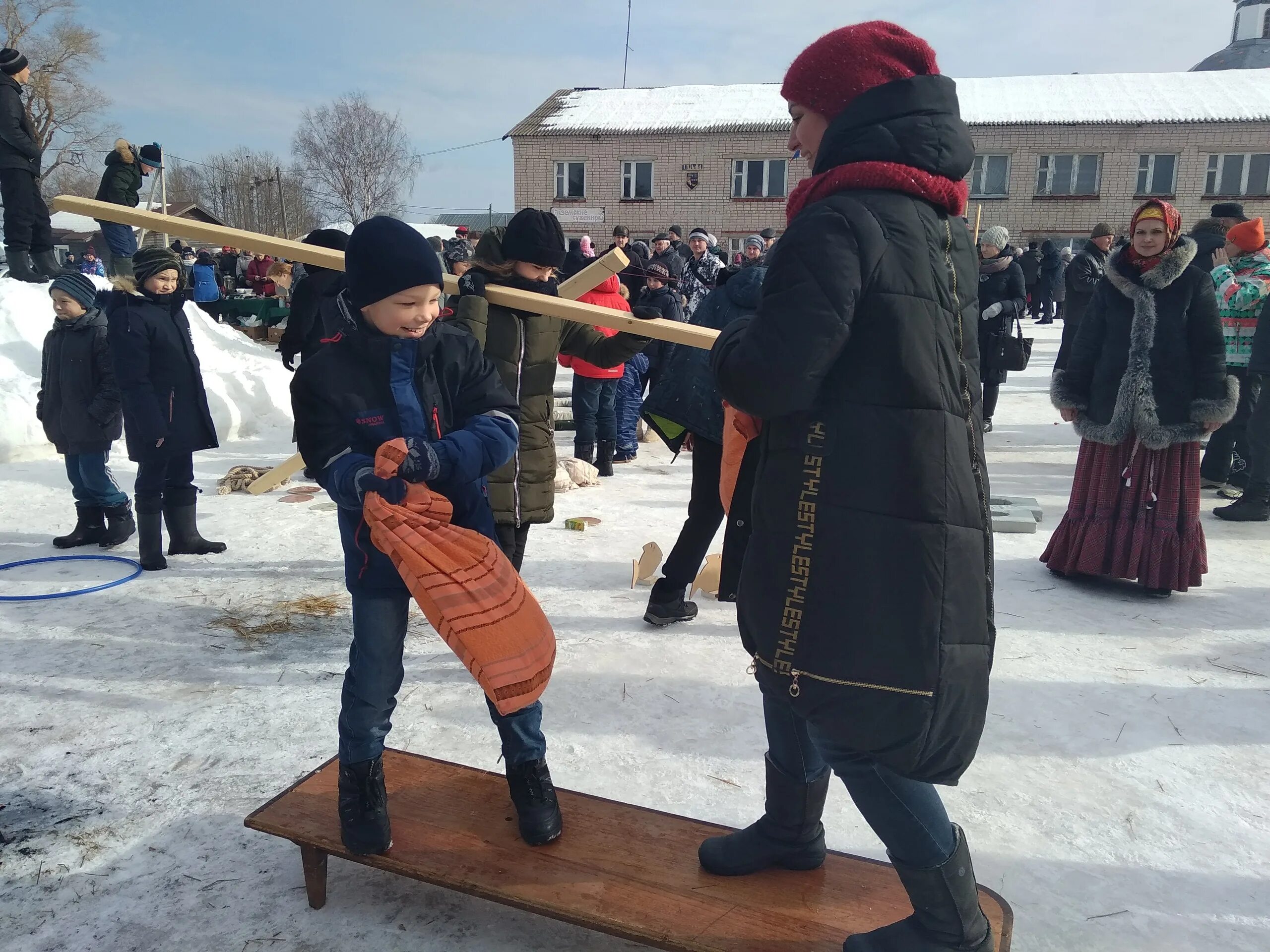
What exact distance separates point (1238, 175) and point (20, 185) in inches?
1298

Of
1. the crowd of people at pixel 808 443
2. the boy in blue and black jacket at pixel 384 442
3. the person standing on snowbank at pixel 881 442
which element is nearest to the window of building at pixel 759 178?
the crowd of people at pixel 808 443

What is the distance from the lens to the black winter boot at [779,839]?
2150 mm

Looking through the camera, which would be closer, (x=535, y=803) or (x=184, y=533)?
(x=535, y=803)

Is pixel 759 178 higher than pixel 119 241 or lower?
higher

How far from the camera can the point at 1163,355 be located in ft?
14.8

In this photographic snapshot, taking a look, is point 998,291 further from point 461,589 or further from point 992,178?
point 992,178

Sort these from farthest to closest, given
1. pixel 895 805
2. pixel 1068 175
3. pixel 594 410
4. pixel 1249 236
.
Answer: pixel 1068 175
pixel 594 410
pixel 1249 236
pixel 895 805

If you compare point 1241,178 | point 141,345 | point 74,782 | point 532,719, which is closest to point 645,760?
point 532,719

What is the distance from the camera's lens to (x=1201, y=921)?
91.4 inches

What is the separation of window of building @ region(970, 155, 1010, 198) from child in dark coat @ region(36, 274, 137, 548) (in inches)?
1142

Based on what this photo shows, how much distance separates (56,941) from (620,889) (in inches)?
58.1

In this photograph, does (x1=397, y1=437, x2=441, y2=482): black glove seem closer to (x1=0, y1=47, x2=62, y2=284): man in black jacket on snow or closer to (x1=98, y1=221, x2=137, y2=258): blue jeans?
(x1=0, y1=47, x2=62, y2=284): man in black jacket on snow

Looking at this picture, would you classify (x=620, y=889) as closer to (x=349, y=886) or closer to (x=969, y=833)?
(x=349, y=886)

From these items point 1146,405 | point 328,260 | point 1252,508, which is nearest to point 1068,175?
point 1252,508
